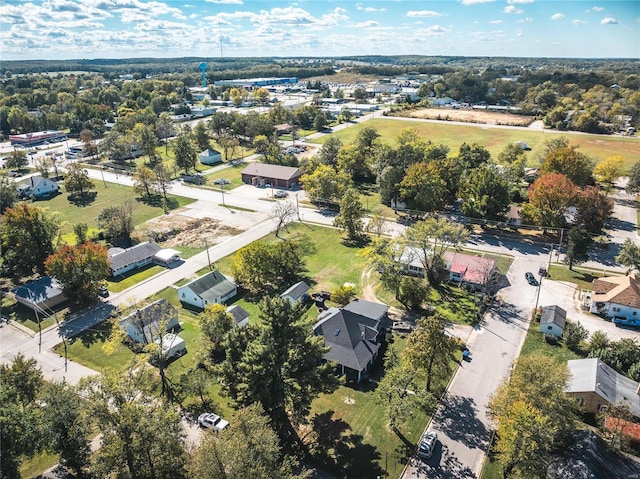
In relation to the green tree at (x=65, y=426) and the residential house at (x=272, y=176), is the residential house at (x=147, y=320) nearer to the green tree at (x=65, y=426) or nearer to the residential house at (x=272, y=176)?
the green tree at (x=65, y=426)

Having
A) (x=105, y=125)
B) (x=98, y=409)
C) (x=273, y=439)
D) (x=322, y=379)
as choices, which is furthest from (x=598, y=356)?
(x=105, y=125)

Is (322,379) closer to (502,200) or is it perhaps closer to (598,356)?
(598,356)

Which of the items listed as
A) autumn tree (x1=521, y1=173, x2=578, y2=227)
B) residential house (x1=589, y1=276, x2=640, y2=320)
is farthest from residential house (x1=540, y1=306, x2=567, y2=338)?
autumn tree (x1=521, y1=173, x2=578, y2=227)

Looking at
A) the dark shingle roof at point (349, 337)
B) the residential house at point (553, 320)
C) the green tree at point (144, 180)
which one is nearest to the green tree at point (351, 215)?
the dark shingle roof at point (349, 337)

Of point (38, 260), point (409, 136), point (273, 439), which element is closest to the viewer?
point (273, 439)

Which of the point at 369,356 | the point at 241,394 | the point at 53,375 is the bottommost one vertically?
the point at 53,375

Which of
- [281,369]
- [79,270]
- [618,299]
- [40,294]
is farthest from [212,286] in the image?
[618,299]
